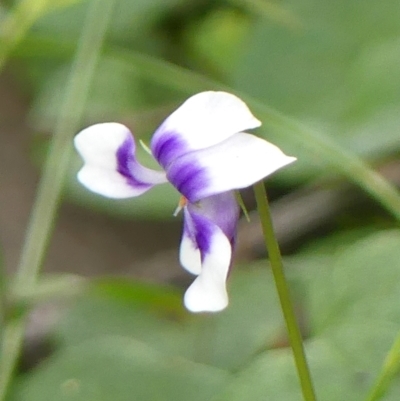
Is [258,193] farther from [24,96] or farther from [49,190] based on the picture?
[24,96]

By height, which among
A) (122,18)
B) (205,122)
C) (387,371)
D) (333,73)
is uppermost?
(122,18)

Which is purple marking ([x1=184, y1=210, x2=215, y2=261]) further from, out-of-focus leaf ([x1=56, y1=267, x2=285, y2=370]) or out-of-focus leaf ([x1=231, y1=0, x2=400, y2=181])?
out-of-focus leaf ([x1=231, y1=0, x2=400, y2=181])

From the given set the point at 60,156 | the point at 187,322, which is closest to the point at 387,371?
the point at 187,322

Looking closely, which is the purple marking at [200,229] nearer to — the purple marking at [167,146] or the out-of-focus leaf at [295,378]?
the purple marking at [167,146]

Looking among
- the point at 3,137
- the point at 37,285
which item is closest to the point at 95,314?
the point at 37,285

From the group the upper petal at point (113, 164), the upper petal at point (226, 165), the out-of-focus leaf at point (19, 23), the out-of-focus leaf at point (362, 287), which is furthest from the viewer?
the out-of-focus leaf at point (19, 23)

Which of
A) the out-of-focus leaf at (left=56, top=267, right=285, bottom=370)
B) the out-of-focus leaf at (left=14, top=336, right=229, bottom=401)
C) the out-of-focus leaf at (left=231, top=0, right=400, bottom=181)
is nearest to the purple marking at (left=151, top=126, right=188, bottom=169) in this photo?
the out-of-focus leaf at (left=14, top=336, right=229, bottom=401)

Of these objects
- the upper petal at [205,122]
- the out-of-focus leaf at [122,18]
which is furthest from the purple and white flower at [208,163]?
the out-of-focus leaf at [122,18]

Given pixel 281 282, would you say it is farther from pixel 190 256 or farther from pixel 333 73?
pixel 333 73
